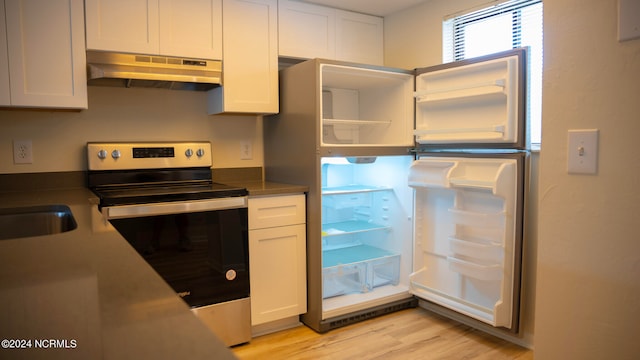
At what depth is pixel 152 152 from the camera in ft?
8.98

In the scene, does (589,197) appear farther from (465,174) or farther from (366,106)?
(366,106)

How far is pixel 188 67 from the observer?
2.61m

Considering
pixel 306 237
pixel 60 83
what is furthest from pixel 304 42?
pixel 60 83

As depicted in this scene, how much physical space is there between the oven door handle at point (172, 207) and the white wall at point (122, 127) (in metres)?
0.65

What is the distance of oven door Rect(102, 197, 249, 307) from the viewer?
2262 millimetres

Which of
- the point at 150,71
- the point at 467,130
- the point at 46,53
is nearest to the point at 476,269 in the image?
the point at 467,130

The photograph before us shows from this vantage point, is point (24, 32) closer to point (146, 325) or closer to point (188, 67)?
point (188, 67)

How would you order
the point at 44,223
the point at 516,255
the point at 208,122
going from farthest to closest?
the point at 208,122
the point at 516,255
the point at 44,223

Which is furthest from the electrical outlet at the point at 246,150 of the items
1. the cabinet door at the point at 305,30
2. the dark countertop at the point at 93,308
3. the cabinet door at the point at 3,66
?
the dark countertop at the point at 93,308

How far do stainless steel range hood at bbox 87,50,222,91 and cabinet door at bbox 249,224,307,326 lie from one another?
0.98 meters

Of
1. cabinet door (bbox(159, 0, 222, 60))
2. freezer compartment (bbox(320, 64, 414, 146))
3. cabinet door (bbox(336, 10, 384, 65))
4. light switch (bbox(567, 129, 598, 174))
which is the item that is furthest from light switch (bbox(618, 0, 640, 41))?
cabinet door (bbox(336, 10, 384, 65))

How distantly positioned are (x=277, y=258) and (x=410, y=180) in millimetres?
1011

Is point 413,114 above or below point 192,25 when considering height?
below

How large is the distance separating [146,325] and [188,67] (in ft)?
7.46
